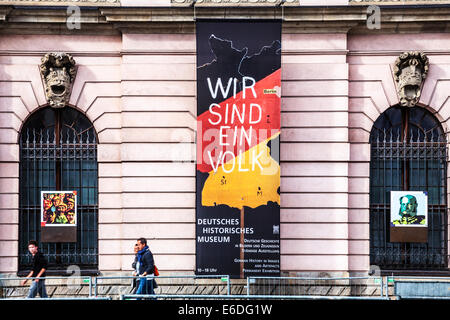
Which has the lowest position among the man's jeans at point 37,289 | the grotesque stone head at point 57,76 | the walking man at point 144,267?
the man's jeans at point 37,289

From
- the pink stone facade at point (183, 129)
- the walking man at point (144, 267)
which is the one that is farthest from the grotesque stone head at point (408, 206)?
the walking man at point (144, 267)

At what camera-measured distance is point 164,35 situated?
65.6 ft

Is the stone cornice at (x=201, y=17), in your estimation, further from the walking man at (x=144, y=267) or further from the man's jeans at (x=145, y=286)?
the man's jeans at (x=145, y=286)

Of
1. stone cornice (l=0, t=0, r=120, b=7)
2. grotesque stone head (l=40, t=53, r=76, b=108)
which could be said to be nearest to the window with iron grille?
stone cornice (l=0, t=0, r=120, b=7)

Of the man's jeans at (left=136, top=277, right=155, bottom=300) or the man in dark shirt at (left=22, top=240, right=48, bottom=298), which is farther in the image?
the man in dark shirt at (left=22, top=240, right=48, bottom=298)

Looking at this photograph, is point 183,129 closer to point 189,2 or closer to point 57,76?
point 189,2

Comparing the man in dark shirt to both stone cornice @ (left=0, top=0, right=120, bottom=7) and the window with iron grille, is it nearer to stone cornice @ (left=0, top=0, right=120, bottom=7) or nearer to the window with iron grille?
stone cornice @ (left=0, top=0, right=120, bottom=7)

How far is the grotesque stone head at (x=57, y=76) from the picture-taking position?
19875mm

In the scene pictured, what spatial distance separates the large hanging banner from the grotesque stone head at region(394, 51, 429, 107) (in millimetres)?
3447

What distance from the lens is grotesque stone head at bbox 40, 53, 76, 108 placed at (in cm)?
1988

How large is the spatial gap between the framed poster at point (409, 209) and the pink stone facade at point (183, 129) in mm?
815

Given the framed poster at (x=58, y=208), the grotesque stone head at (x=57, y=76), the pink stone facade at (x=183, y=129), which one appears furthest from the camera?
the framed poster at (x=58, y=208)

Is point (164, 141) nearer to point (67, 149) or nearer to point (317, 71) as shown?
point (67, 149)
